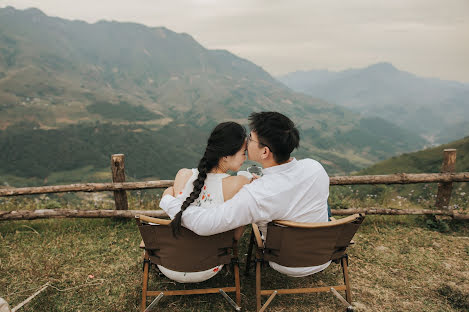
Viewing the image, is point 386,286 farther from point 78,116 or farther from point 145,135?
point 78,116

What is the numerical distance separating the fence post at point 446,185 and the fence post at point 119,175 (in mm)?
5069

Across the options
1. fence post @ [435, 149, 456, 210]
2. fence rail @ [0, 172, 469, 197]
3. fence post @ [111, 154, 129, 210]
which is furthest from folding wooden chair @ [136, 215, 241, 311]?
fence post @ [435, 149, 456, 210]

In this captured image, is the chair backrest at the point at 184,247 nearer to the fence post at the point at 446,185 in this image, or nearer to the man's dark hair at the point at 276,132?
the man's dark hair at the point at 276,132

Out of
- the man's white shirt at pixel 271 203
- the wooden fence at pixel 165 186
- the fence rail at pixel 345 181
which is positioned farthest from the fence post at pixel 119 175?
the man's white shirt at pixel 271 203

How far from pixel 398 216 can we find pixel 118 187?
4.59m

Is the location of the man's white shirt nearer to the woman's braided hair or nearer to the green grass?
the woman's braided hair

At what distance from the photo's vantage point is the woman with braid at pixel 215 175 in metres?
2.27

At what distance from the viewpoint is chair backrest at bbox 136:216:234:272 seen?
2.28 m

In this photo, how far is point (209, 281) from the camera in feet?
10.5

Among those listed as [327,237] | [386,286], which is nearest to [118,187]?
[327,237]

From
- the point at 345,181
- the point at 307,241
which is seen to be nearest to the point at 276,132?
the point at 307,241

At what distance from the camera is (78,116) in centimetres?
15025

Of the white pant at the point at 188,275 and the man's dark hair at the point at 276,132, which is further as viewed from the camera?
the white pant at the point at 188,275

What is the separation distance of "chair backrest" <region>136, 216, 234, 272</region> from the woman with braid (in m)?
0.09
